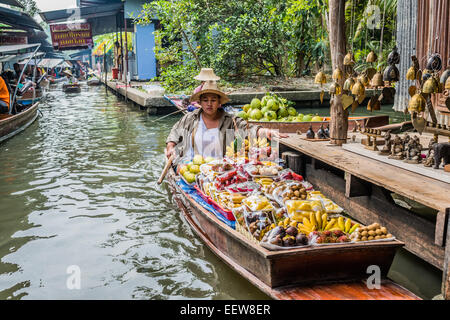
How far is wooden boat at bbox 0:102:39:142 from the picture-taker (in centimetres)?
1055

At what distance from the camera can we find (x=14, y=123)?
37.3ft

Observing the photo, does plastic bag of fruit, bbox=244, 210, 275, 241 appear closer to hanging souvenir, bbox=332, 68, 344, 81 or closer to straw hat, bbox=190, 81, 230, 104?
straw hat, bbox=190, 81, 230, 104

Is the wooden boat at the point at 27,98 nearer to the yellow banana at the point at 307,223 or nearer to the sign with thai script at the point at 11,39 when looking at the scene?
the sign with thai script at the point at 11,39

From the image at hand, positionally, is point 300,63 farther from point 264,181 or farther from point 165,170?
point 264,181

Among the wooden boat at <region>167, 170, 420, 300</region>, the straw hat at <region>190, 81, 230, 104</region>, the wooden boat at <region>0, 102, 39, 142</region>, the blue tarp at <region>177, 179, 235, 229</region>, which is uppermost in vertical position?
the straw hat at <region>190, 81, 230, 104</region>

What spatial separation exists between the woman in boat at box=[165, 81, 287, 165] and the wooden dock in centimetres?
101

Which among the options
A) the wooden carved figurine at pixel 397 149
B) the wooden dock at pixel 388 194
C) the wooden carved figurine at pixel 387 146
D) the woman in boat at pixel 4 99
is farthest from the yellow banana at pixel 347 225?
the woman in boat at pixel 4 99

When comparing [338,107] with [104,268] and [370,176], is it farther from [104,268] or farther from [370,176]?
[104,268]

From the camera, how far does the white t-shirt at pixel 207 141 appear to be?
5562 millimetres

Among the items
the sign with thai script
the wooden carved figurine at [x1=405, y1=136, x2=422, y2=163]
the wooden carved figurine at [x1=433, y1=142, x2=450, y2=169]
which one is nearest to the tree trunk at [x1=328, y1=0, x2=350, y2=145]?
the wooden carved figurine at [x1=405, y1=136, x2=422, y2=163]

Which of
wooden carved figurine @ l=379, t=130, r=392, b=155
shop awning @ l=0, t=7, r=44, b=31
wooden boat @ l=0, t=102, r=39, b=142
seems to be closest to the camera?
wooden carved figurine @ l=379, t=130, r=392, b=155


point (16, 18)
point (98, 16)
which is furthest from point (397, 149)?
point (98, 16)

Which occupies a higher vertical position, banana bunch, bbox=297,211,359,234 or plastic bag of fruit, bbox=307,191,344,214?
plastic bag of fruit, bbox=307,191,344,214

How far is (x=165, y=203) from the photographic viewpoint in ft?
20.2
